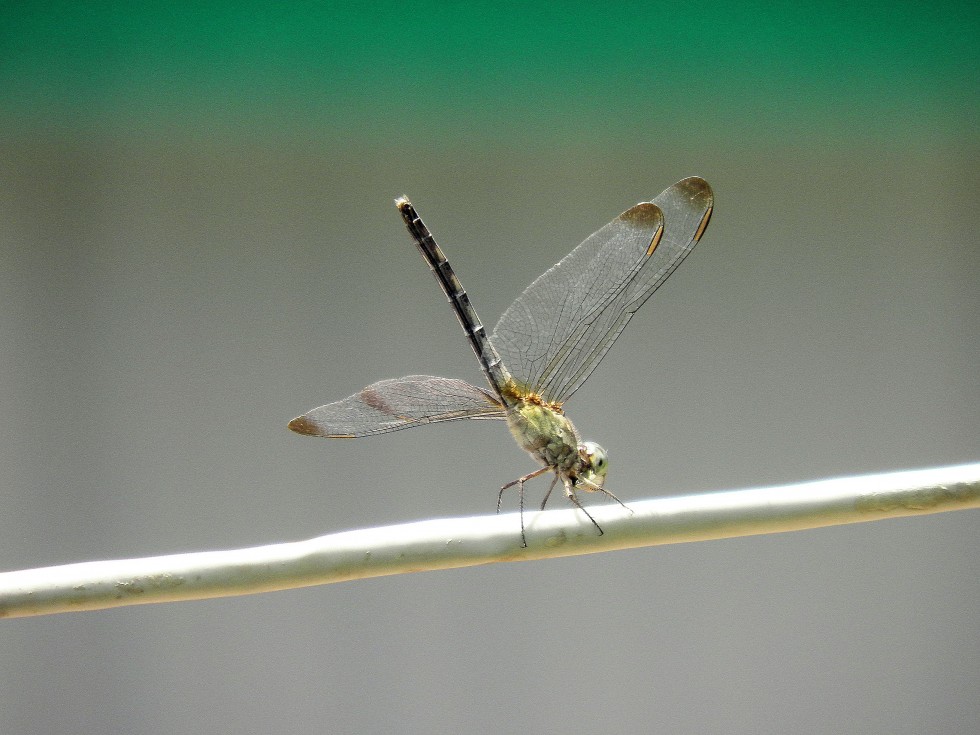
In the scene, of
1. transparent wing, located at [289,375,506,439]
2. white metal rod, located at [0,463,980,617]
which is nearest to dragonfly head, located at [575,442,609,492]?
transparent wing, located at [289,375,506,439]

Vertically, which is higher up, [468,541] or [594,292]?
[594,292]

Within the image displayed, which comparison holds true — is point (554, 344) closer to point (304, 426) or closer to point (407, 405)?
point (407, 405)

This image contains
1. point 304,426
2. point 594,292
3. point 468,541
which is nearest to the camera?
point 468,541


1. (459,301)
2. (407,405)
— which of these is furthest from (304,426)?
(459,301)

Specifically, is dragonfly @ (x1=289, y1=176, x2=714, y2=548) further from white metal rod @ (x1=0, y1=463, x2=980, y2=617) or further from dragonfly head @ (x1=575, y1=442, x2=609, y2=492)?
white metal rod @ (x1=0, y1=463, x2=980, y2=617)

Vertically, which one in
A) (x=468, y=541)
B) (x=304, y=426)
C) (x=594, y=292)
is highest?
(x=594, y=292)

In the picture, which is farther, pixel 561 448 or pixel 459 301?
pixel 459 301

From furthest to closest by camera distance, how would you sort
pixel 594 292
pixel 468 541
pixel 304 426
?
pixel 594 292 → pixel 304 426 → pixel 468 541
